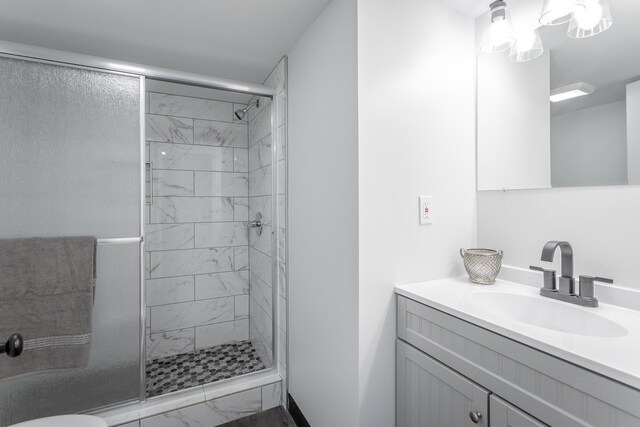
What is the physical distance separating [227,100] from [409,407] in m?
2.64

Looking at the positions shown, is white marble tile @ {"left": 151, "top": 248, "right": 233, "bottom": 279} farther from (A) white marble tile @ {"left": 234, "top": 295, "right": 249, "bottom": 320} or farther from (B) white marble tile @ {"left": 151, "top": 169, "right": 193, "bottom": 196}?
(B) white marble tile @ {"left": 151, "top": 169, "right": 193, "bottom": 196}

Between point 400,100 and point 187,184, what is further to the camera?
point 187,184

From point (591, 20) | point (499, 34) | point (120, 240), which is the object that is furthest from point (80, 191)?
point (591, 20)

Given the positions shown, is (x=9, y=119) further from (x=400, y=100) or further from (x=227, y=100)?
(x=400, y=100)

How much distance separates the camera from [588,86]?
46.3 inches

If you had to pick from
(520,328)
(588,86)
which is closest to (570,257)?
(520,328)

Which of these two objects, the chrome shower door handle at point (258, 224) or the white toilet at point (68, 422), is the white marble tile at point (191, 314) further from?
the white toilet at point (68, 422)

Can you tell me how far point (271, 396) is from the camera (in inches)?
76.3

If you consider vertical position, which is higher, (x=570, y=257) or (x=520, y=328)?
(x=570, y=257)

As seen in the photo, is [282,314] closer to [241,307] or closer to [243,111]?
[241,307]

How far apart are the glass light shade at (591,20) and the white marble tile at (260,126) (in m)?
1.71

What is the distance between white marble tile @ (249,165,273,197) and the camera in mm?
2246

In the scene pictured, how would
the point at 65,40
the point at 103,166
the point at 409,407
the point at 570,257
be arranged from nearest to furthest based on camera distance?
the point at 570,257 < the point at 409,407 < the point at 103,166 < the point at 65,40

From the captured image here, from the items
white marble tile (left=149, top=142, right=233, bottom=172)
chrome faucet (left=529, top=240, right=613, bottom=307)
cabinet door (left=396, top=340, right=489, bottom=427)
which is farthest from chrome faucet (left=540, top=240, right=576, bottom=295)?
white marble tile (left=149, top=142, right=233, bottom=172)
